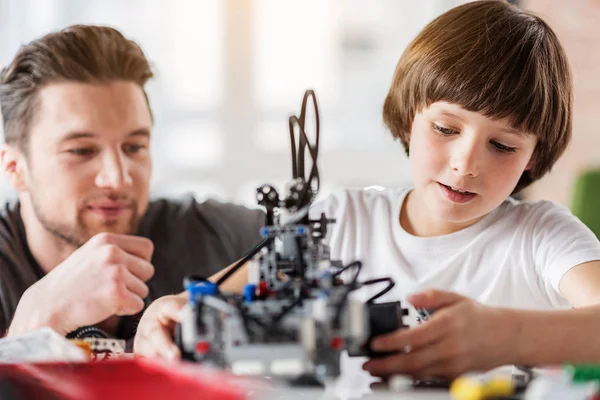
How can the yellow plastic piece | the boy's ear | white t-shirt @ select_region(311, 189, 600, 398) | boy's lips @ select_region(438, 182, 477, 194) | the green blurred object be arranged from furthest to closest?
the green blurred object
the boy's ear
white t-shirt @ select_region(311, 189, 600, 398)
boy's lips @ select_region(438, 182, 477, 194)
the yellow plastic piece

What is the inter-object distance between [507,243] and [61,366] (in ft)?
2.41

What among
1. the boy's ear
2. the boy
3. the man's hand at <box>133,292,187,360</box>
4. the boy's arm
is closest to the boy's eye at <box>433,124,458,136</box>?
the boy

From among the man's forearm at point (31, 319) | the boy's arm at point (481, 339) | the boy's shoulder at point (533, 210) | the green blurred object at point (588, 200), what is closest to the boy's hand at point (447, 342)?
the boy's arm at point (481, 339)

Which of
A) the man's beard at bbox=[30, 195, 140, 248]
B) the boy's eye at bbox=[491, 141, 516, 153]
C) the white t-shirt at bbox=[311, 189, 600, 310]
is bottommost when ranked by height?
the white t-shirt at bbox=[311, 189, 600, 310]

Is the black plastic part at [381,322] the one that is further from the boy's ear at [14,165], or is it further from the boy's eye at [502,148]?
the boy's ear at [14,165]

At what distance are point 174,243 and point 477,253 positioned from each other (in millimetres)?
565

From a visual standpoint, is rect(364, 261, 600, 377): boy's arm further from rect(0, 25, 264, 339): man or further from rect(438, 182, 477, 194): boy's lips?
Result: rect(0, 25, 264, 339): man

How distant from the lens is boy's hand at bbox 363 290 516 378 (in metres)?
0.72

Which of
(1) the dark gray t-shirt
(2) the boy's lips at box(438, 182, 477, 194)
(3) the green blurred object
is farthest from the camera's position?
(3) the green blurred object

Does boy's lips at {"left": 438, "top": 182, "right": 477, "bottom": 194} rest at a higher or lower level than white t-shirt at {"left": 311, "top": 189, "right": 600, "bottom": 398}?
higher

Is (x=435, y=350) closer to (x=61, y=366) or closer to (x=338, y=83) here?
(x=61, y=366)

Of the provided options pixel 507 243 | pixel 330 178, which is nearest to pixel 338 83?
pixel 330 178

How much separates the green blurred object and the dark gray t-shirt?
2.54 ft

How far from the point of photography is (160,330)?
783 mm
